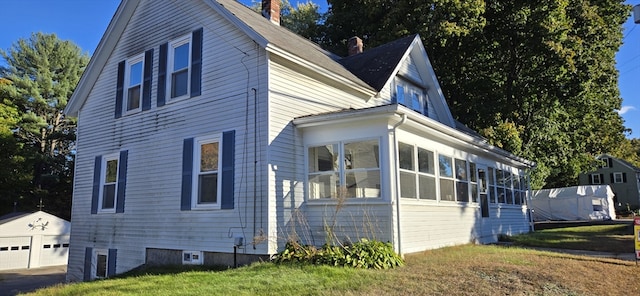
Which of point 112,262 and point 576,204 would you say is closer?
point 112,262

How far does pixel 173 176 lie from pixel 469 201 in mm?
8376

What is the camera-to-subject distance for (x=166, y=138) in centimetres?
1158

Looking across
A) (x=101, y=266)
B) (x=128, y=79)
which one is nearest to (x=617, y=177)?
(x=128, y=79)

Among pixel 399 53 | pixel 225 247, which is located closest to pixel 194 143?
pixel 225 247

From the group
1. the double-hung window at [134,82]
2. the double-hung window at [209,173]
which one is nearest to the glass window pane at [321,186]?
the double-hung window at [209,173]

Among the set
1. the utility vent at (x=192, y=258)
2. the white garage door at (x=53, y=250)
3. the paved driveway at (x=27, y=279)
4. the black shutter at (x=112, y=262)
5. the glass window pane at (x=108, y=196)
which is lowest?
the paved driveway at (x=27, y=279)

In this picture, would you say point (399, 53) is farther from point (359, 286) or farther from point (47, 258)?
point (47, 258)

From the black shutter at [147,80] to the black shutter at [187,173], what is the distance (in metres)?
2.33

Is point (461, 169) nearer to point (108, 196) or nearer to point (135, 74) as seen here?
point (135, 74)

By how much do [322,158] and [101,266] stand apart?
778cm

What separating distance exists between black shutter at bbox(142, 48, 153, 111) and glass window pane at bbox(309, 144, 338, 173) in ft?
17.1

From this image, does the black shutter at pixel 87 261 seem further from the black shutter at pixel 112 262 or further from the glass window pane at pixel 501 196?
the glass window pane at pixel 501 196

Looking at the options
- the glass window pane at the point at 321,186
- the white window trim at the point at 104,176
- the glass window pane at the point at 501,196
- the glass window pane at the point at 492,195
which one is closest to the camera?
the glass window pane at the point at 321,186

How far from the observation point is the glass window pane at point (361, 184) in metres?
9.63
